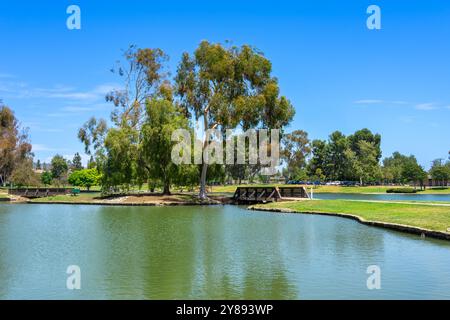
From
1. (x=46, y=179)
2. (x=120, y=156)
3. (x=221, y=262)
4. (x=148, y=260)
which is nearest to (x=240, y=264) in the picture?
(x=221, y=262)

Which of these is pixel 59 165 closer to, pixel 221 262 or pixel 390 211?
pixel 390 211

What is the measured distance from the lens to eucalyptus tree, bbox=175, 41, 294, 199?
5659 cm

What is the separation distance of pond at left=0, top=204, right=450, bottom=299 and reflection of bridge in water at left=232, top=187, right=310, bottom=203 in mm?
24633

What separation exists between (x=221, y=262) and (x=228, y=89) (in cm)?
4160

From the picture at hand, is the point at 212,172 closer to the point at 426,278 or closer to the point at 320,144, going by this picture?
the point at 426,278

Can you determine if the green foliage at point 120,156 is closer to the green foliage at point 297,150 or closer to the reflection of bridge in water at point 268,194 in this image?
the reflection of bridge in water at point 268,194

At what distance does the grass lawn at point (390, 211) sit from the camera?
89.1ft

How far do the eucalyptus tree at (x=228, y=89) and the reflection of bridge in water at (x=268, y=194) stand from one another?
5.18 m

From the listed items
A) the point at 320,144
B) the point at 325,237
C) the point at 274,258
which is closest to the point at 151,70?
the point at 325,237

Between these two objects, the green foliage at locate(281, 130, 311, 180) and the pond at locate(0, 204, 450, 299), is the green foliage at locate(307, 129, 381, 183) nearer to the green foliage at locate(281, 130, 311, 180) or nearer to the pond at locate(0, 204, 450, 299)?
the green foliage at locate(281, 130, 311, 180)

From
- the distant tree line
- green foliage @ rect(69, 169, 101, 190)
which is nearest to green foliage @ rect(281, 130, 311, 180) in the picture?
the distant tree line

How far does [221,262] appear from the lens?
18484mm

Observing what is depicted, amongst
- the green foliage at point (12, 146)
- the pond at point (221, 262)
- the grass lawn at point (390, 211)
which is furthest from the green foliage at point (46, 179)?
the pond at point (221, 262)

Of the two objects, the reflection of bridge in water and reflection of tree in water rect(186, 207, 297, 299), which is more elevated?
the reflection of bridge in water
